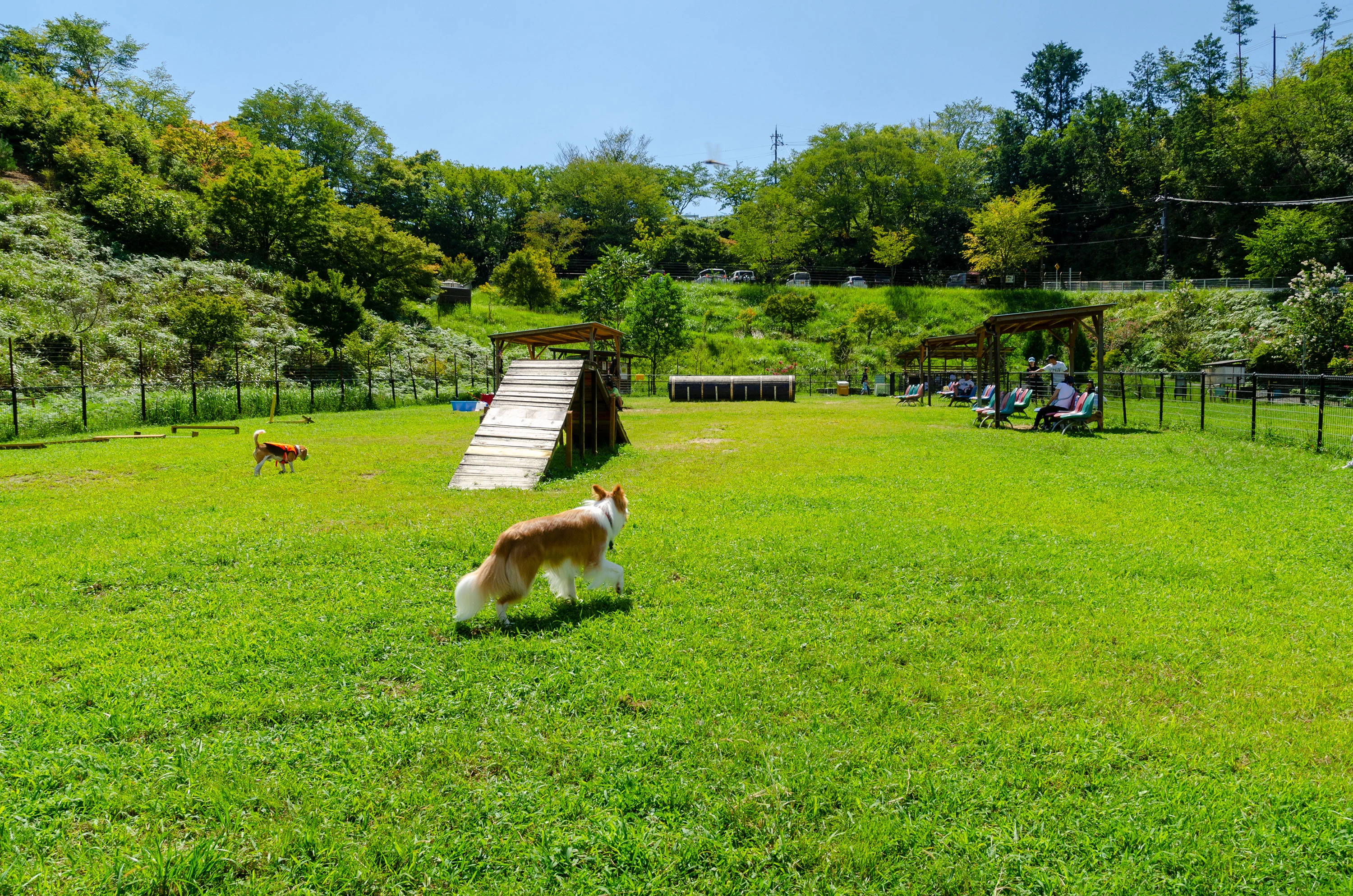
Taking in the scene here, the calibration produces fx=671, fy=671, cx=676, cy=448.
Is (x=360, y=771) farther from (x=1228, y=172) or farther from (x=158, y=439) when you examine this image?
(x=1228, y=172)

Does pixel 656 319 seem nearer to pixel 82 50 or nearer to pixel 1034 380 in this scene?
pixel 1034 380

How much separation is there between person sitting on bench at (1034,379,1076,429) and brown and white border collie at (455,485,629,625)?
47.1 ft

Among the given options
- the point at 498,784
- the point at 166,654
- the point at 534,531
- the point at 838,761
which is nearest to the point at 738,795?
the point at 838,761

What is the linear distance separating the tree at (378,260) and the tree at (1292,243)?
6110cm

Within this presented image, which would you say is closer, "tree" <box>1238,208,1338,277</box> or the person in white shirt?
the person in white shirt

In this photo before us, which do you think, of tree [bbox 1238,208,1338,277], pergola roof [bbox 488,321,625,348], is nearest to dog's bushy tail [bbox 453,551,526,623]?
pergola roof [bbox 488,321,625,348]

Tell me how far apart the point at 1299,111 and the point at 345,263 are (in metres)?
77.4

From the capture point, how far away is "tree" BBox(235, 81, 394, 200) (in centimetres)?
6306

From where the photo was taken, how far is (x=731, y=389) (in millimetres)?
34031

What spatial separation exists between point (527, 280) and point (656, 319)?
1490cm

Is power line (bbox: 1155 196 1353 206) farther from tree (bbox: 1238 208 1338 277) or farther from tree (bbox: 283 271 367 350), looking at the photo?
tree (bbox: 283 271 367 350)

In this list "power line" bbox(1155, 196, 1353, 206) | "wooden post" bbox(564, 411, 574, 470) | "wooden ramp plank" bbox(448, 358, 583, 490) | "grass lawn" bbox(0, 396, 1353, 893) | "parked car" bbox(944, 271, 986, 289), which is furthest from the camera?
"parked car" bbox(944, 271, 986, 289)

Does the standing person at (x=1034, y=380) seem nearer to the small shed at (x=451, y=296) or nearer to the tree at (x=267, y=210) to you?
the small shed at (x=451, y=296)

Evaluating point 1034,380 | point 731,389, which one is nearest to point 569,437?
point 1034,380
